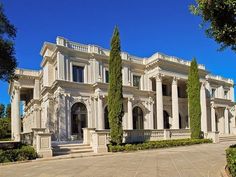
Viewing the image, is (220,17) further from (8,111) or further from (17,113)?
(8,111)

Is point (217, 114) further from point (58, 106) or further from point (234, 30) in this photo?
point (234, 30)

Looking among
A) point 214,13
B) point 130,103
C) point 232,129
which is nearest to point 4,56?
point 214,13

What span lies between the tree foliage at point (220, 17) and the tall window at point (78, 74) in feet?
61.5

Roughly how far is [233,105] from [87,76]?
→ 24681mm

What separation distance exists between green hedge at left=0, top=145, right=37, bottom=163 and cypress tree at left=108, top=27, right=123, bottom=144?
562cm

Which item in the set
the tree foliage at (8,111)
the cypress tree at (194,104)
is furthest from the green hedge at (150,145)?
the tree foliage at (8,111)

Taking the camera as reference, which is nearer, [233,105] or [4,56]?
[4,56]

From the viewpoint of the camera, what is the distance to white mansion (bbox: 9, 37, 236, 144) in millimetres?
24625

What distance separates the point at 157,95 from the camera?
29.0 meters

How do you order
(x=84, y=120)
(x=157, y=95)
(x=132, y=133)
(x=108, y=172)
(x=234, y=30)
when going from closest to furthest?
1. (x=234, y=30)
2. (x=108, y=172)
3. (x=132, y=133)
4. (x=84, y=120)
5. (x=157, y=95)

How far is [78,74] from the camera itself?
2623 cm

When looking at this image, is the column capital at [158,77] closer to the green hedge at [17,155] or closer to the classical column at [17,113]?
the classical column at [17,113]

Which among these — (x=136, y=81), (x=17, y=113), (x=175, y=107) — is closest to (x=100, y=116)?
(x=136, y=81)

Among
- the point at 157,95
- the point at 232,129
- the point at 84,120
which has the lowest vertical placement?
the point at 232,129
